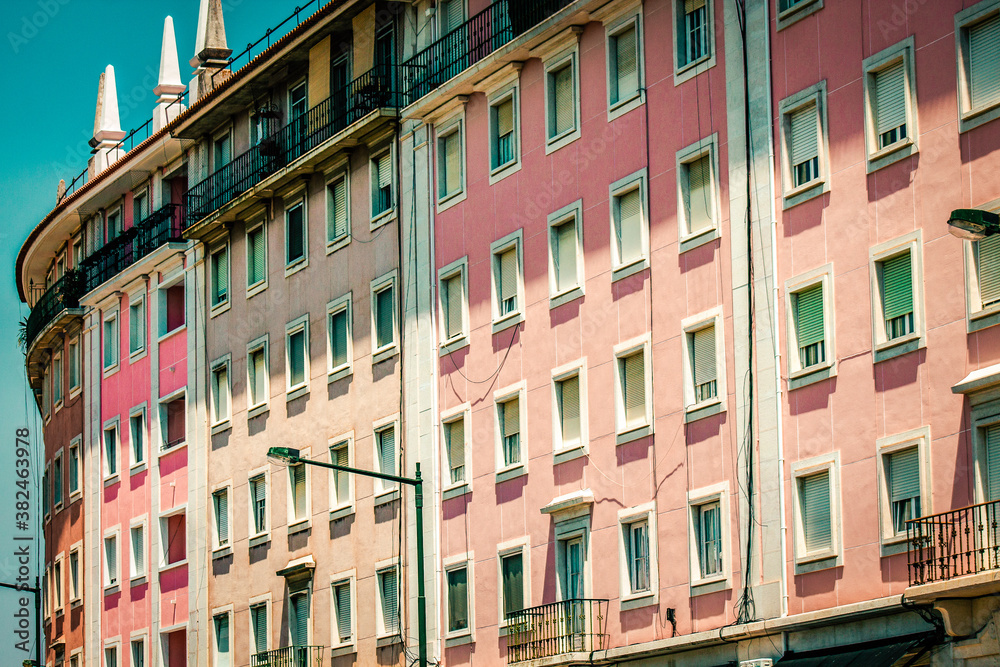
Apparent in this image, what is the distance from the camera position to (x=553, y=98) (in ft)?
156

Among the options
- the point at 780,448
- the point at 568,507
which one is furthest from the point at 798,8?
the point at 568,507

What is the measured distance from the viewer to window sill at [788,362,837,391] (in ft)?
124

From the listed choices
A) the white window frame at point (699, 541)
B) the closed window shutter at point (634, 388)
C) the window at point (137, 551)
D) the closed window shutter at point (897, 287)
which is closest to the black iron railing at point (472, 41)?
the closed window shutter at point (634, 388)

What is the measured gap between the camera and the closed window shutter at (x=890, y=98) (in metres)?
37.0

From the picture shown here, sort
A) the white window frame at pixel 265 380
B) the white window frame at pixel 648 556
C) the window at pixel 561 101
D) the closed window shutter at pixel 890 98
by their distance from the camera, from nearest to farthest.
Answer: the closed window shutter at pixel 890 98, the white window frame at pixel 648 556, the window at pixel 561 101, the white window frame at pixel 265 380

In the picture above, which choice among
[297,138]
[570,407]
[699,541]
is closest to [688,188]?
[570,407]

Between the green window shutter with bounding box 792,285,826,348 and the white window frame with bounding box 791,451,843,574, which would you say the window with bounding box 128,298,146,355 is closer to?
the green window shutter with bounding box 792,285,826,348

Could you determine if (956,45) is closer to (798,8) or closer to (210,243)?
(798,8)

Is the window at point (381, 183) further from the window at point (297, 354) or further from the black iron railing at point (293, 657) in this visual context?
the black iron railing at point (293, 657)

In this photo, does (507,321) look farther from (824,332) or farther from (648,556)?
(824,332)

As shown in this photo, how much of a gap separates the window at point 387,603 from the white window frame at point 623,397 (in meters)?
10.2

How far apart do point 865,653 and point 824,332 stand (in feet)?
20.3

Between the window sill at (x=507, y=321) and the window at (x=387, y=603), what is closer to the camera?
the window sill at (x=507, y=321)

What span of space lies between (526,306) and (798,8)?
10.9 metres
